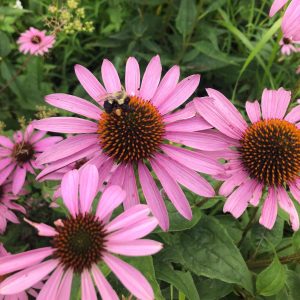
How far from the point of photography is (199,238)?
114 cm

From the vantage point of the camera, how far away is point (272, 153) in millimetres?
1104

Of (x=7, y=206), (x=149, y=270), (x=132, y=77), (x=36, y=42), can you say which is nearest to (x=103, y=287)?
(x=149, y=270)

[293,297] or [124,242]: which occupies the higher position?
[124,242]

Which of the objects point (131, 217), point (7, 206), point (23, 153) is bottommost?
point (7, 206)

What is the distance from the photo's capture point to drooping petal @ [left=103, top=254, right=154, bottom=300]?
0.76 metres

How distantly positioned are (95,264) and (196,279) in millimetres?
576

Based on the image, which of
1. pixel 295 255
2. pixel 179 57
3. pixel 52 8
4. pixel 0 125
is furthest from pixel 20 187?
pixel 179 57

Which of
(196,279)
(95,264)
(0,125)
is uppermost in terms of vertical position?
(95,264)

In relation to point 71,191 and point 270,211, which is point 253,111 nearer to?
point 270,211

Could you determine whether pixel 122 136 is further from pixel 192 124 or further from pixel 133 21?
pixel 133 21

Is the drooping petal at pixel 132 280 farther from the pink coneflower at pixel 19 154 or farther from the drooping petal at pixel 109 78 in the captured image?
the pink coneflower at pixel 19 154

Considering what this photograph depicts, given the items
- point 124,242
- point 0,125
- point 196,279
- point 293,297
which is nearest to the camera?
point 124,242

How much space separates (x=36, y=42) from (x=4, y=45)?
0.16m

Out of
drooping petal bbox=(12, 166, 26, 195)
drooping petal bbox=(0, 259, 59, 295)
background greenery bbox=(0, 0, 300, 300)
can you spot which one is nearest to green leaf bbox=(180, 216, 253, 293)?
background greenery bbox=(0, 0, 300, 300)
